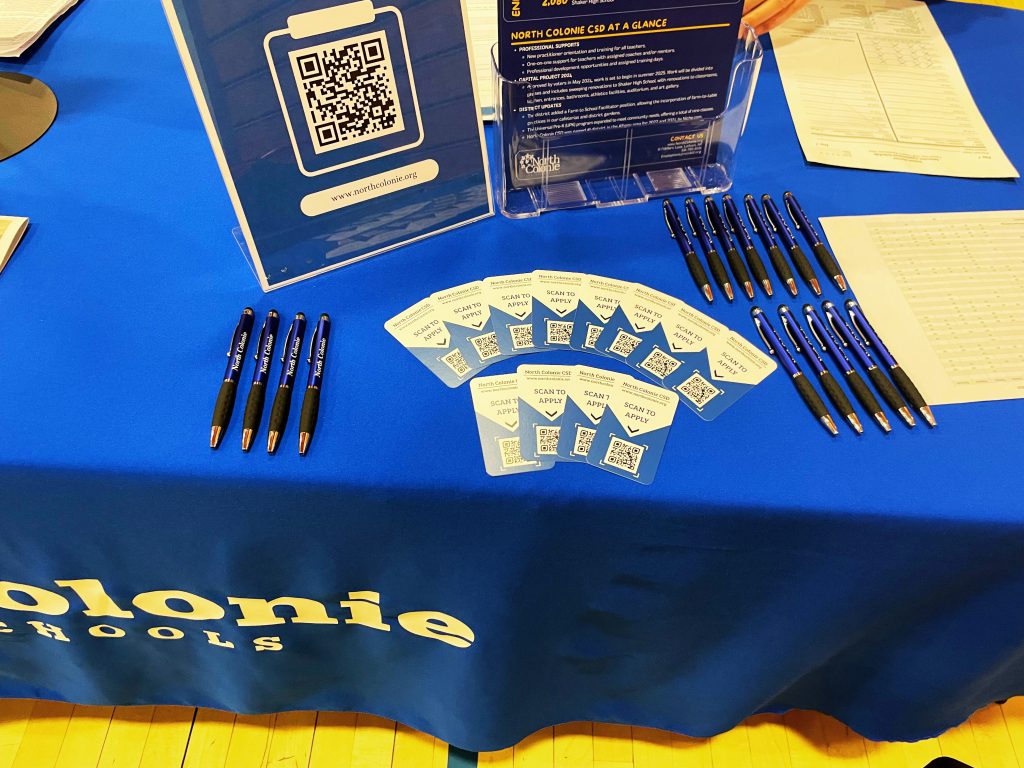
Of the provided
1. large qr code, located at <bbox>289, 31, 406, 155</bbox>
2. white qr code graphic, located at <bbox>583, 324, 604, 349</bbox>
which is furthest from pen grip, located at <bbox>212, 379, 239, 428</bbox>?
white qr code graphic, located at <bbox>583, 324, 604, 349</bbox>

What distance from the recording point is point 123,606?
84 centimetres

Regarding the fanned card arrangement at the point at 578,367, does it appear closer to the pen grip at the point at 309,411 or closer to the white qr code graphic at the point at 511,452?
the white qr code graphic at the point at 511,452

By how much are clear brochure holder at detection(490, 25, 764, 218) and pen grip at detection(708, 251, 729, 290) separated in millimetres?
126

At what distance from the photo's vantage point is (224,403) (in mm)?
678

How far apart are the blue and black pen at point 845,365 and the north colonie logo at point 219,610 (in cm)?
48

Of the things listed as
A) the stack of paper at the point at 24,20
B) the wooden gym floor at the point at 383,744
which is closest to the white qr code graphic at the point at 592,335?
the wooden gym floor at the point at 383,744

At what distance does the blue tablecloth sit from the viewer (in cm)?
66

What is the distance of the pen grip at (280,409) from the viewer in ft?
2.21

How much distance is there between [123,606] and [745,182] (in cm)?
89

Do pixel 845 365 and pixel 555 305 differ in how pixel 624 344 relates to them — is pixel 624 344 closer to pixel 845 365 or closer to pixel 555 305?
pixel 555 305

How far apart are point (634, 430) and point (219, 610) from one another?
0.53m

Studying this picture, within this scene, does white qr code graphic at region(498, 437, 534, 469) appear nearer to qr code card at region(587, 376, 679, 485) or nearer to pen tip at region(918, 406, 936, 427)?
qr code card at region(587, 376, 679, 485)

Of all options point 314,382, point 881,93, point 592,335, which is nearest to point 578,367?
point 592,335

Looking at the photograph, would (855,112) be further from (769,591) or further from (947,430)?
(769,591)
